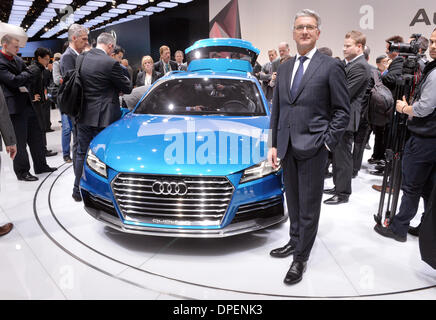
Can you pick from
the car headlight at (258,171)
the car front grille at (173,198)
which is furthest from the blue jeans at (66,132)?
the car headlight at (258,171)

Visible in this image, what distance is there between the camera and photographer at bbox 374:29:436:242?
2.17 metres

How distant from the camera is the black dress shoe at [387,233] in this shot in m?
2.62

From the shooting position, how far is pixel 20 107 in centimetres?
383

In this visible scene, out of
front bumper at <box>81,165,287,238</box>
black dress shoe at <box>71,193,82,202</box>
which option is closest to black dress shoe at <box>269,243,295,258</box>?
front bumper at <box>81,165,287,238</box>

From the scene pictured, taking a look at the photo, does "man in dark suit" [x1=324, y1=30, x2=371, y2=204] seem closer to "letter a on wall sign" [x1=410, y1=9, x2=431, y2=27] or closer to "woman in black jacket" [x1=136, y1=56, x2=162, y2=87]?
"woman in black jacket" [x1=136, y1=56, x2=162, y2=87]

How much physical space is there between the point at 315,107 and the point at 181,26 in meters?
13.1

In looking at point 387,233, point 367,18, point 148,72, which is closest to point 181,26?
point 367,18

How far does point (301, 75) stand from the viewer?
74.7 inches

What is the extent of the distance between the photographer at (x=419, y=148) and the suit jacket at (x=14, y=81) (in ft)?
11.9

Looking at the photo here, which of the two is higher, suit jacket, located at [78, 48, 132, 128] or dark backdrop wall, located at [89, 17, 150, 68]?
dark backdrop wall, located at [89, 17, 150, 68]

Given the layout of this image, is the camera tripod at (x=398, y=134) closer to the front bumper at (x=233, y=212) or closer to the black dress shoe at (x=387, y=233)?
the black dress shoe at (x=387, y=233)

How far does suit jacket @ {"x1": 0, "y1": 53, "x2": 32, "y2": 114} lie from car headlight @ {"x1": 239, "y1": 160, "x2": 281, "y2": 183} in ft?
9.35
